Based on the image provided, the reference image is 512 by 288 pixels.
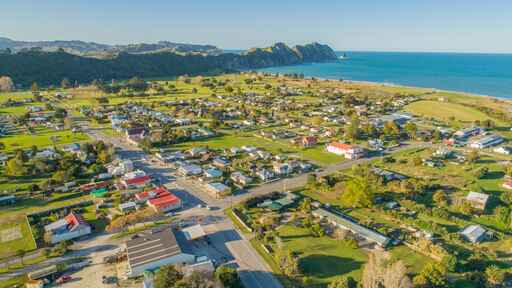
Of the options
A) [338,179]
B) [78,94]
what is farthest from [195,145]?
[78,94]

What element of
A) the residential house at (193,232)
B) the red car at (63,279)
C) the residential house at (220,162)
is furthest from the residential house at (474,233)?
the red car at (63,279)

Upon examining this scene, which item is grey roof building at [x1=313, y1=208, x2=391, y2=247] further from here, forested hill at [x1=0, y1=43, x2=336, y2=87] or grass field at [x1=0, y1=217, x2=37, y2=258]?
forested hill at [x1=0, y1=43, x2=336, y2=87]

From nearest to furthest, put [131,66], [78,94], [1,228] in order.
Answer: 1. [1,228]
2. [78,94]
3. [131,66]

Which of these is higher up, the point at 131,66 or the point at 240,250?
the point at 131,66

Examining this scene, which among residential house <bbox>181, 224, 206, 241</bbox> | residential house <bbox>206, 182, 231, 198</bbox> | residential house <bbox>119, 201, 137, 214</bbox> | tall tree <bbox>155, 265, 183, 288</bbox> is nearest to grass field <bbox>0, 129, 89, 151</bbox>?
residential house <bbox>119, 201, 137, 214</bbox>

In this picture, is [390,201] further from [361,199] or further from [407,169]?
[407,169]
